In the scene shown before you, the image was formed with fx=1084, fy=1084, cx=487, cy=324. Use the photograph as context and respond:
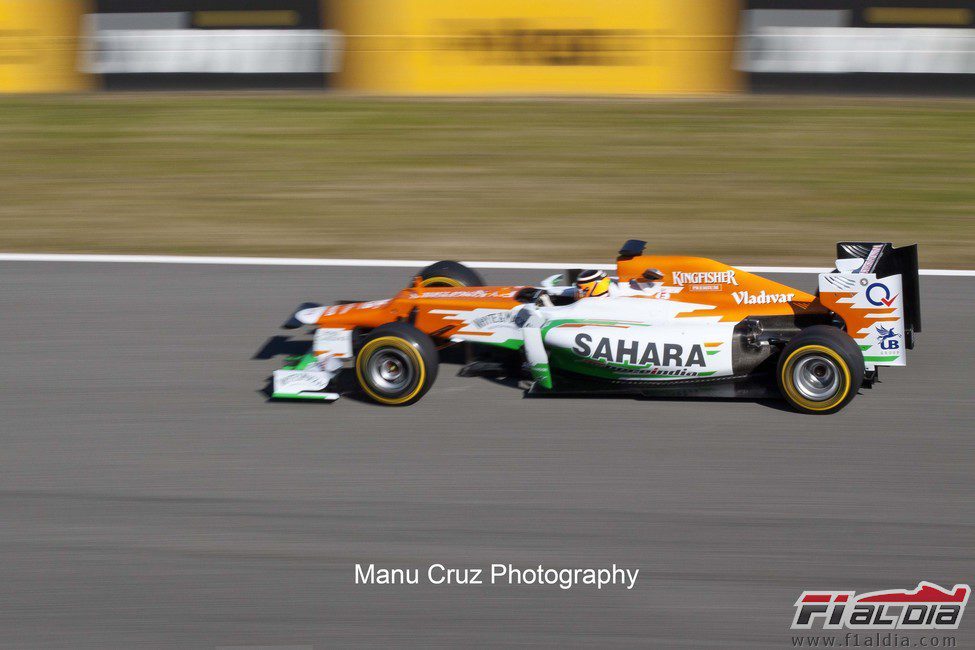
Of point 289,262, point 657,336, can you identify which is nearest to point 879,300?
point 657,336

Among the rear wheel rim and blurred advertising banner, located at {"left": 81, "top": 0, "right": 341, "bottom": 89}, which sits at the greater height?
blurred advertising banner, located at {"left": 81, "top": 0, "right": 341, "bottom": 89}

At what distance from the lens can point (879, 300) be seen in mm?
5453

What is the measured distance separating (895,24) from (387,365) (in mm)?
8358

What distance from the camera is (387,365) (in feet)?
18.2

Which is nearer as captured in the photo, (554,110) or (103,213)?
(103,213)

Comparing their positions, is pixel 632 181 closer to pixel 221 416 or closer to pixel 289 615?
pixel 221 416

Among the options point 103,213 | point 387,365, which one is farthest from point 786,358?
point 103,213

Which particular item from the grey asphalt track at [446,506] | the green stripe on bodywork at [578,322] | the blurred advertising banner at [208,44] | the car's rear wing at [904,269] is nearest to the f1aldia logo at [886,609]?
the grey asphalt track at [446,506]

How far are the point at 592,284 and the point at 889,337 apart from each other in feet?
5.04

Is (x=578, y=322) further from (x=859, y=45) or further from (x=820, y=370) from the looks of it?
(x=859, y=45)

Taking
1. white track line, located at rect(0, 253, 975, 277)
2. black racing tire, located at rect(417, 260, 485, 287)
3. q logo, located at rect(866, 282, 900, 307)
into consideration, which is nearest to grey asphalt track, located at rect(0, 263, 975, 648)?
q logo, located at rect(866, 282, 900, 307)

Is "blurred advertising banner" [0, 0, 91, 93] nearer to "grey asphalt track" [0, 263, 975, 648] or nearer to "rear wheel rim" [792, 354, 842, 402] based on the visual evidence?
"grey asphalt track" [0, 263, 975, 648]

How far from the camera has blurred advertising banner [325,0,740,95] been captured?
11898 millimetres

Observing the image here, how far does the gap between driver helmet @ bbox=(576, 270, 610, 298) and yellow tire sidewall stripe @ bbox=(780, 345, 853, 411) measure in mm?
1057
